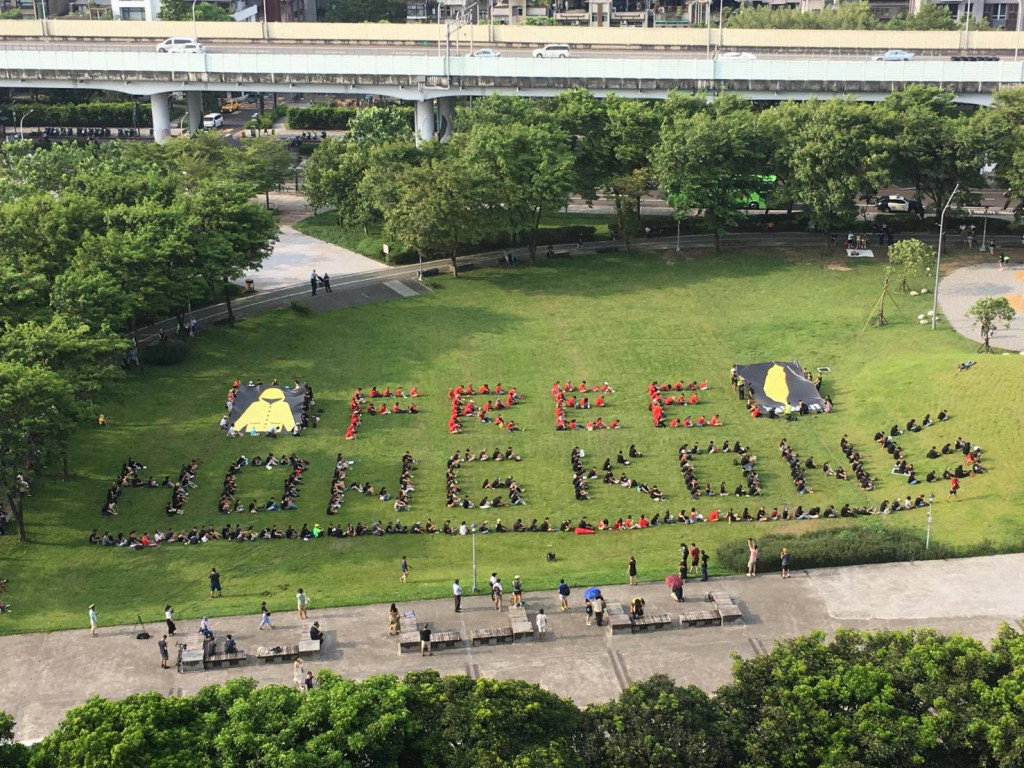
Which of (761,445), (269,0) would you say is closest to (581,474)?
(761,445)

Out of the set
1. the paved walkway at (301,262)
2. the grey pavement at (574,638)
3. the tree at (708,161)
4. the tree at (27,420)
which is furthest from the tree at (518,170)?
the grey pavement at (574,638)

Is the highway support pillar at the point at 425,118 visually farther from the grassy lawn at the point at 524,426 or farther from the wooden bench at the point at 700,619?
the wooden bench at the point at 700,619

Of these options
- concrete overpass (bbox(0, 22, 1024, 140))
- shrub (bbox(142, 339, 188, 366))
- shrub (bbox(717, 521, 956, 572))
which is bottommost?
shrub (bbox(717, 521, 956, 572))

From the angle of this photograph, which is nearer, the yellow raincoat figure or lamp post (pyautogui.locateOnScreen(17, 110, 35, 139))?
the yellow raincoat figure

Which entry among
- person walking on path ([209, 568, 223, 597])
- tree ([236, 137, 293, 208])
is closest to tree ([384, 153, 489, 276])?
tree ([236, 137, 293, 208])

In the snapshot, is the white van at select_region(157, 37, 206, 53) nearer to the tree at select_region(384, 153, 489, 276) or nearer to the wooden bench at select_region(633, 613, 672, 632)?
the tree at select_region(384, 153, 489, 276)

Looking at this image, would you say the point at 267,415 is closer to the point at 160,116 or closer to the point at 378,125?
A: the point at 378,125

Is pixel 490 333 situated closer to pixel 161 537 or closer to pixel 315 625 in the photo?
pixel 161 537

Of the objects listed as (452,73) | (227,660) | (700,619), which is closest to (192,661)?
(227,660)
